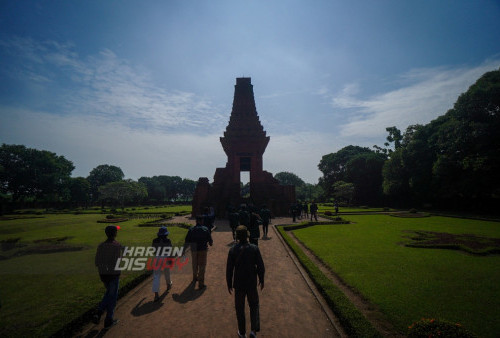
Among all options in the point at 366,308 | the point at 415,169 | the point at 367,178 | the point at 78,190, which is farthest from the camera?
the point at 78,190

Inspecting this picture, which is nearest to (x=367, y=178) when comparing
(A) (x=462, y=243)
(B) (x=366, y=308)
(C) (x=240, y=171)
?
(C) (x=240, y=171)

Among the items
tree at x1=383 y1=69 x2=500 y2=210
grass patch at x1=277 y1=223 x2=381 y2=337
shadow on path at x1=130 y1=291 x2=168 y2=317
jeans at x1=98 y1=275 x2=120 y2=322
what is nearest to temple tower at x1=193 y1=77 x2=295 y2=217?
grass patch at x1=277 y1=223 x2=381 y2=337

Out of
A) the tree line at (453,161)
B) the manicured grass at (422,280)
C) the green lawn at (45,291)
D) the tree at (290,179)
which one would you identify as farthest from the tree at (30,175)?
the tree at (290,179)

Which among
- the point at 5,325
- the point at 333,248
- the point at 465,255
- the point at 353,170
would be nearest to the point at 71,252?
the point at 5,325

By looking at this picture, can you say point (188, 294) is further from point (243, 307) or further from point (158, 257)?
point (243, 307)

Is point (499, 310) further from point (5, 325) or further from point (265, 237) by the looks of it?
point (5, 325)

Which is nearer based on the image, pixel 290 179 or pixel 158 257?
pixel 158 257

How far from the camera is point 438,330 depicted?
2889 mm

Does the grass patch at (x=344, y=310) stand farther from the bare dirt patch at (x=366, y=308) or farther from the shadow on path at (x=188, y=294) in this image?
the shadow on path at (x=188, y=294)

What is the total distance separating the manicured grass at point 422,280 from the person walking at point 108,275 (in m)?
5.32

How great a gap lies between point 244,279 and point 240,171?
22378mm

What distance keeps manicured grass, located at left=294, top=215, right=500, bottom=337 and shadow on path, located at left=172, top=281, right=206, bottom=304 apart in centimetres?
395

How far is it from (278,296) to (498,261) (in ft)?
27.0

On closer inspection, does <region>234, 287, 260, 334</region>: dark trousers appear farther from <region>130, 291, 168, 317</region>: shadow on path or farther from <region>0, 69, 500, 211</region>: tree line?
<region>0, 69, 500, 211</region>: tree line
